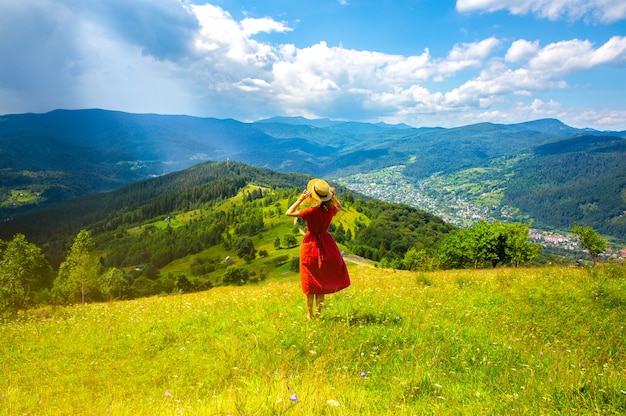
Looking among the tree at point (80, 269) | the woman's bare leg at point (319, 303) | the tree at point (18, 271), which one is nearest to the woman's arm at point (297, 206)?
the woman's bare leg at point (319, 303)

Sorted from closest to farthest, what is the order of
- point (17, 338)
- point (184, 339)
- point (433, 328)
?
1. point (433, 328)
2. point (184, 339)
3. point (17, 338)

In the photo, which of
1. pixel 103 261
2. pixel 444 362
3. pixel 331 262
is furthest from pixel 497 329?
pixel 103 261

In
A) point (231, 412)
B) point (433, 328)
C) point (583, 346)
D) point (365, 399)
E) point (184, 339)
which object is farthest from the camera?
point (184, 339)

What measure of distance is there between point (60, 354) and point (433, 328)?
8462 mm

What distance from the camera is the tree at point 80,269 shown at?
4531cm

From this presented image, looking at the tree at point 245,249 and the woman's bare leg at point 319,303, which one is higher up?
the woman's bare leg at point 319,303

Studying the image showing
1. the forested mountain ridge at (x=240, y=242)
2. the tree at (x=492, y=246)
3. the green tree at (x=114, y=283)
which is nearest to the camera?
the tree at (x=492, y=246)

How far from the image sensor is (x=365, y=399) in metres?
4.02

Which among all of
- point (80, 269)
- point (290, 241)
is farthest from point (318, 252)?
point (290, 241)

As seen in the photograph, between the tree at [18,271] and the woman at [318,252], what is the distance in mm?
39933

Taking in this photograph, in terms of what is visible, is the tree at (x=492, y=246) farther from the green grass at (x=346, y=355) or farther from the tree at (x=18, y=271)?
the tree at (x=18, y=271)

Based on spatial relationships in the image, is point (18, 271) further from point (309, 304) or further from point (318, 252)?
point (318, 252)

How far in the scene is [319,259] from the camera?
8.13 meters

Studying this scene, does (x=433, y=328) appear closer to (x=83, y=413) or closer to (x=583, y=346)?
(x=583, y=346)
